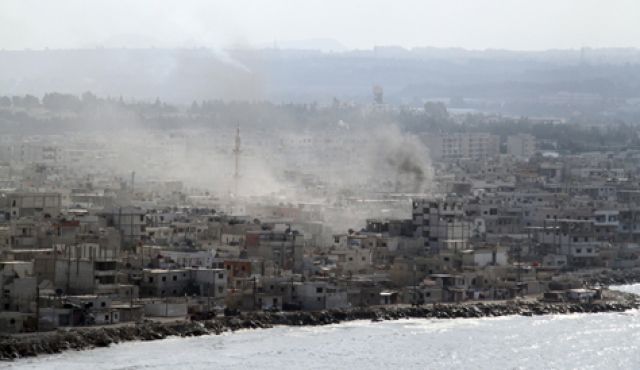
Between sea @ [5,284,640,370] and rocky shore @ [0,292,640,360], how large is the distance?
14 centimetres

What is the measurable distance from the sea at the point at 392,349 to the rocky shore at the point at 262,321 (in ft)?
0.46

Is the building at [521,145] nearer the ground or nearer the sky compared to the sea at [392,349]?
nearer the sky

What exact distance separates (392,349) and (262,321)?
4.68 feet

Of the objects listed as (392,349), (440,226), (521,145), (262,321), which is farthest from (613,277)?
(521,145)

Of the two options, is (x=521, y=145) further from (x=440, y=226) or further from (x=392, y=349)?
(x=392, y=349)

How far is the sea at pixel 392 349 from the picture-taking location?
17.3 meters

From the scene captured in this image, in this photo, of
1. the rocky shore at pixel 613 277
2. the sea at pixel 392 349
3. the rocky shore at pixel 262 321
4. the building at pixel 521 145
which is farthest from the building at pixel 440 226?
the building at pixel 521 145

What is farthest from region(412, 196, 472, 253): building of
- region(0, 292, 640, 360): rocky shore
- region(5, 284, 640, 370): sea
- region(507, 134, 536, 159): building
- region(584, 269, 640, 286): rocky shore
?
region(507, 134, 536, 159): building

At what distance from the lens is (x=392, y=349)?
61.0ft

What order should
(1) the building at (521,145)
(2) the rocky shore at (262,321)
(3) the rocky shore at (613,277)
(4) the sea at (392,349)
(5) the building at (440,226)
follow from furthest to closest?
(1) the building at (521,145) → (3) the rocky shore at (613,277) → (5) the building at (440,226) → (2) the rocky shore at (262,321) → (4) the sea at (392,349)

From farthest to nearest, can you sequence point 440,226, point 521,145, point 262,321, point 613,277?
1. point 521,145
2. point 613,277
3. point 440,226
4. point 262,321

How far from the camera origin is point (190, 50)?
57.4 m

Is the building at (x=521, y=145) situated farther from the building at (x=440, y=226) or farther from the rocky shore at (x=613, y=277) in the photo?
the building at (x=440, y=226)

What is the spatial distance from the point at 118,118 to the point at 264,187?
1452 cm
